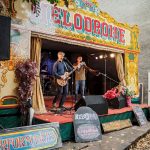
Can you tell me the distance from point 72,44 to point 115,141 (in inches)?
152

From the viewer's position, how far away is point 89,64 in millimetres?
13469

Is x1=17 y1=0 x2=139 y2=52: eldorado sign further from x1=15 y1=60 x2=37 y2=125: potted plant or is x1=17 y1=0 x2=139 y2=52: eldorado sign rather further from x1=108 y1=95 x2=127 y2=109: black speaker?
x1=108 y1=95 x2=127 y2=109: black speaker

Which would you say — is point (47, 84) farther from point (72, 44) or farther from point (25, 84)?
Result: point (25, 84)

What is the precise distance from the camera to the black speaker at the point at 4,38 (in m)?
4.26

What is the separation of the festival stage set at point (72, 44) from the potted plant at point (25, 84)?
136mm

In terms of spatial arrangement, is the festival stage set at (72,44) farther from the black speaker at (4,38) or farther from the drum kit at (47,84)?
the black speaker at (4,38)

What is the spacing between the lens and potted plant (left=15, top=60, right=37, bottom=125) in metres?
5.75

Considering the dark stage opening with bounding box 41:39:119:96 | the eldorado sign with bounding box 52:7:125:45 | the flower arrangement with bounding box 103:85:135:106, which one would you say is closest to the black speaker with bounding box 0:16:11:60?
the eldorado sign with bounding box 52:7:125:45

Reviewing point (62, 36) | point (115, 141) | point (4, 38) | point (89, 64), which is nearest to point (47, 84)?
point (89, 64)

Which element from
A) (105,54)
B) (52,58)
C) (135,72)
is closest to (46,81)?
(52,58)

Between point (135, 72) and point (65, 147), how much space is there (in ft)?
21.4

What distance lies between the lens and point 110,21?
365 inches

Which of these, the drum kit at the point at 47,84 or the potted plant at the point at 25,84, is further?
the drum kit at the point at 47,84

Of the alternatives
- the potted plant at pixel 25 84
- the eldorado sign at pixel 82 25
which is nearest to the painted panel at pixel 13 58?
the potted plant at pixel 25 84
